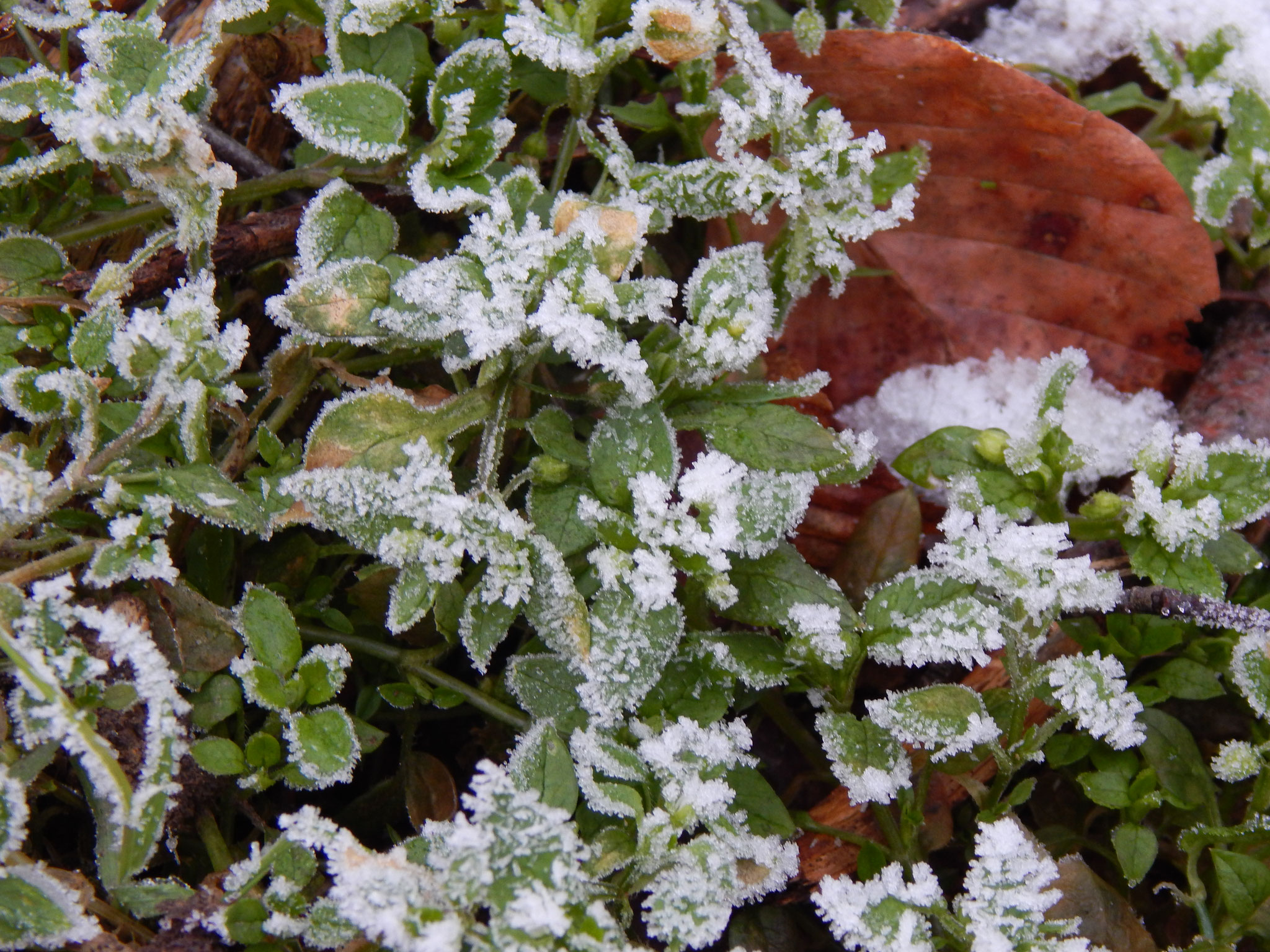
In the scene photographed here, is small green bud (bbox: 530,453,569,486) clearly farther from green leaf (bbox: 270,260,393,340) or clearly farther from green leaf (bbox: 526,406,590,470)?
green leaf (bbox: 270,260,393,340)

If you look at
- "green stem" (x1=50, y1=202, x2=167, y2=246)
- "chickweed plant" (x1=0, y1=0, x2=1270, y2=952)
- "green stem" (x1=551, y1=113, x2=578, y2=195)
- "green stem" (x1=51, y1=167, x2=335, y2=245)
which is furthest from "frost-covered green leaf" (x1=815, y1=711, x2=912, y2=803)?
"green stem" (x1=50, y1=202, x2=167, y2=246)

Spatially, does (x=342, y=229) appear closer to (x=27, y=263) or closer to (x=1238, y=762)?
(x=27, y=263)

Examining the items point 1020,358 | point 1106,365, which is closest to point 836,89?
point 1020,358

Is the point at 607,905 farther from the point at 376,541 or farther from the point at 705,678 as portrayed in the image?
the point at 376,541

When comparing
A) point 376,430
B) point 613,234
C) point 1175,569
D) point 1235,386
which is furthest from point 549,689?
point 1235,386

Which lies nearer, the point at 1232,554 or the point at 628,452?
the point at 628,452

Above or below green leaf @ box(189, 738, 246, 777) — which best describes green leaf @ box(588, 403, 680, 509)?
above
